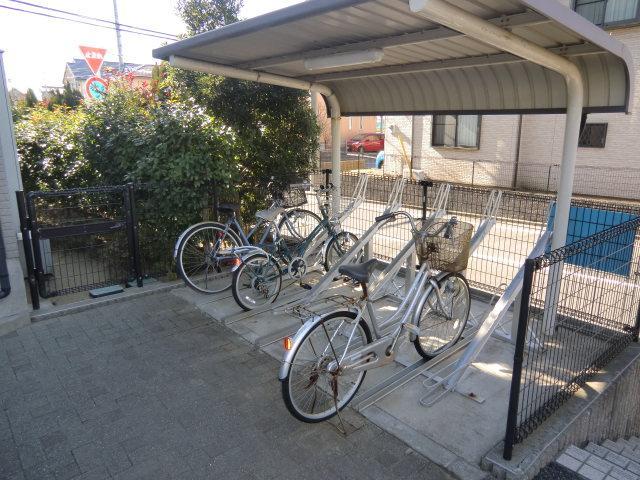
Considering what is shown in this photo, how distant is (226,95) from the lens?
19.9 feet

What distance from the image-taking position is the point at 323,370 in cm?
284

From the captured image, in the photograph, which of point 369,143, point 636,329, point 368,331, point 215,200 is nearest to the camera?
point 368,331

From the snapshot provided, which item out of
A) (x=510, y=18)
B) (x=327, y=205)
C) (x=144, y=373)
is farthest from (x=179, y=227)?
(x=510, y=18)

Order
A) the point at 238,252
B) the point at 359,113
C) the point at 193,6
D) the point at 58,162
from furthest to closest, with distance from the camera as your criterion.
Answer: the point at 58,162, the point at 193,6, the point at 359,113, the point at 238,252

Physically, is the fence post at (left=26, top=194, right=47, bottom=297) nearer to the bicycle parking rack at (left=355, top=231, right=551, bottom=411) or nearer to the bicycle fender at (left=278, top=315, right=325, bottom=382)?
the bicycle fender at (left=278, top=315, right=325, bottom=382)

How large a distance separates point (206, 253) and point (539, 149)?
11.5 meters

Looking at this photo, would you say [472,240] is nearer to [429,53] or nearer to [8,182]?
[429,53]

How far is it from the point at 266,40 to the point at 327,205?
7.68 ft

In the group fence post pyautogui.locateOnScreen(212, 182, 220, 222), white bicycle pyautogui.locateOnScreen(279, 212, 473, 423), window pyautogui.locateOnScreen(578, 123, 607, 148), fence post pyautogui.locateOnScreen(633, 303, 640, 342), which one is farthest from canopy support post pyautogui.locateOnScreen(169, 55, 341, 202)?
window pyautogui.locateOnScreen(578, 123, 607, 148)

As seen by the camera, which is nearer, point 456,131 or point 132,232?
point 132,232

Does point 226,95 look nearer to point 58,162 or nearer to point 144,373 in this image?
point 58,162

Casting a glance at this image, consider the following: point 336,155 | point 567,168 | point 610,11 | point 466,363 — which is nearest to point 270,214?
point 336,155

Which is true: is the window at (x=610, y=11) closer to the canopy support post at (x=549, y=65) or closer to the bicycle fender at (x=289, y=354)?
the canopy support post at (x=549, y=65)

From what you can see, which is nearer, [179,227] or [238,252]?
[238,252]
